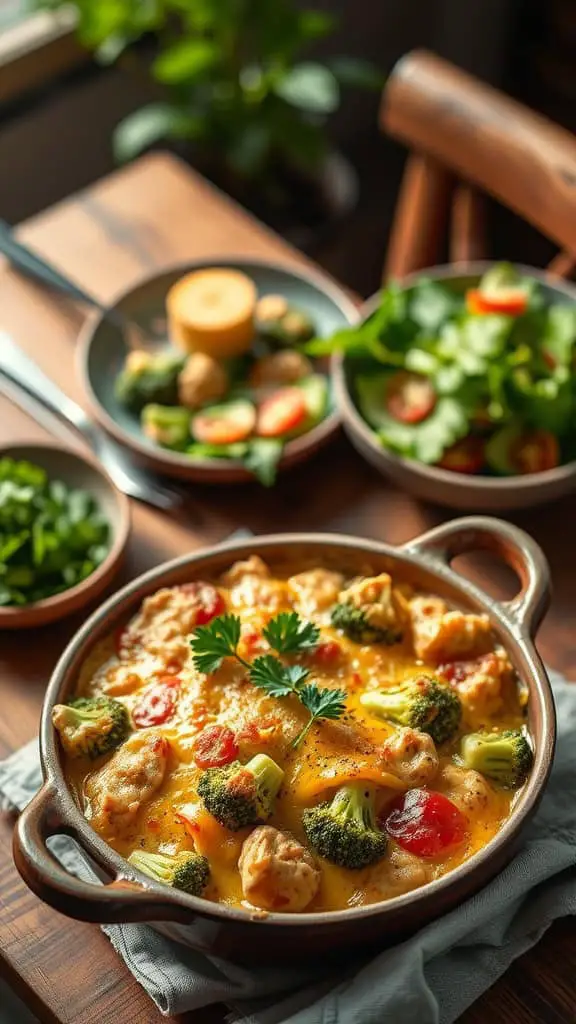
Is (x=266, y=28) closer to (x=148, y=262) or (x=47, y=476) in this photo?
(x=148, y=262)

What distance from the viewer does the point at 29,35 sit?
4246 millimetres

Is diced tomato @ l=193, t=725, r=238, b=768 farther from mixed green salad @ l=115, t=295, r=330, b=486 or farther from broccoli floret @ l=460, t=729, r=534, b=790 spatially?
mixed green salad @ l=115, t=295, r=330, b=486

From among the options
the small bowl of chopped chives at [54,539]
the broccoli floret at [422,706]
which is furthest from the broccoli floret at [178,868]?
the small bowl of chopped chives at [54,539]

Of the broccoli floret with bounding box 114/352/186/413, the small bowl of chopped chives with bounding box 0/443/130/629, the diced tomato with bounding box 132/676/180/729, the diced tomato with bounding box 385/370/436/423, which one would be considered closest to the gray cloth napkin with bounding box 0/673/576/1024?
the diced tomato with bounding box 132/676/180/729

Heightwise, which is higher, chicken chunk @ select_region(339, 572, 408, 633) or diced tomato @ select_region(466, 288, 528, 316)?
chicken chunk @ select_region(339, 572, 408, 633)

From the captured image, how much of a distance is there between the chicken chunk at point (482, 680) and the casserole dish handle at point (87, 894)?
0.58 meters

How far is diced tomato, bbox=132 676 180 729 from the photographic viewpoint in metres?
1.88

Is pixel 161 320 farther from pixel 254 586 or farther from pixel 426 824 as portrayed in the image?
pixel 426 824

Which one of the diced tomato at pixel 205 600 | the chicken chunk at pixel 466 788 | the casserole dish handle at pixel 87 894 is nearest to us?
the casserole dish handle at pixel 87 894

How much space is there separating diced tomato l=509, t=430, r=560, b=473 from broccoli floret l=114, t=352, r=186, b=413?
2.47ft

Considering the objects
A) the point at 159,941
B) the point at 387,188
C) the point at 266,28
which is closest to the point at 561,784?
the point at 159,941

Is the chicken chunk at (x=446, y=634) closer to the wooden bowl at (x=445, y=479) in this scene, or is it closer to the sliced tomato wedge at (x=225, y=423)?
the wooden bowl at (x=445, y=479)

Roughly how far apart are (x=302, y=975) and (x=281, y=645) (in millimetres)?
502

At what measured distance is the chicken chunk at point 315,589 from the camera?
2033 mm
